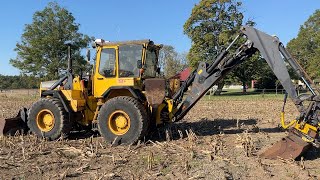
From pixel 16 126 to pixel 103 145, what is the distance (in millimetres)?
3302

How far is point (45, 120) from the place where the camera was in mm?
10734

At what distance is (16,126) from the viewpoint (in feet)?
37.1

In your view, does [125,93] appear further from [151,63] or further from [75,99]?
[75,99]

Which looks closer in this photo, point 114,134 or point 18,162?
point 18,162

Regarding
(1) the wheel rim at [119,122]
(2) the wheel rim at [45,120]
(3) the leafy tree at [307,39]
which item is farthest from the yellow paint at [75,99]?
(3) the leafy tree at [307,39]

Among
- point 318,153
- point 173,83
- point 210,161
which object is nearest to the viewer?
point 210,161

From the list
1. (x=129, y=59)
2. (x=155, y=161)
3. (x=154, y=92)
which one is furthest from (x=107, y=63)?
(x=155, y=161)

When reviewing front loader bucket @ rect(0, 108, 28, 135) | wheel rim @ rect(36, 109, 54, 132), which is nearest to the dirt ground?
wheel rim @ rect(36, 109, 54, 132)

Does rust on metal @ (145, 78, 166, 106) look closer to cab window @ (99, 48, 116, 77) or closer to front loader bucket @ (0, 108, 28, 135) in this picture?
cab window @ (99, 48, 116, 77)

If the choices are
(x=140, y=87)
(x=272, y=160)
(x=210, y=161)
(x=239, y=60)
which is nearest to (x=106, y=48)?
(x=140, y=87)

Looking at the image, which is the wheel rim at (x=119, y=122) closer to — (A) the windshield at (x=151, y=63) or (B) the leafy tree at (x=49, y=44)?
(A) the windshield at (x=151, y=63)

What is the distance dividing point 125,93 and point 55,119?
2040mm

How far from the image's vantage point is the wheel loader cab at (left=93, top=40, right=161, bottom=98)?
10180 mm

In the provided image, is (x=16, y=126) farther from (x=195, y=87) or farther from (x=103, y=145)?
(x=195, y=87)
